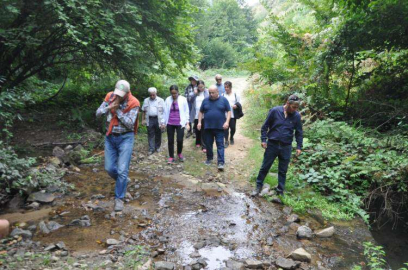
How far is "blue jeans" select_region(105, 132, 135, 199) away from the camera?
473 cm

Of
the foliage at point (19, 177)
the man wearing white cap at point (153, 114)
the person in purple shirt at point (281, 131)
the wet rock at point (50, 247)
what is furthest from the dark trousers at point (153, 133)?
the wet rock at point (50, 247)

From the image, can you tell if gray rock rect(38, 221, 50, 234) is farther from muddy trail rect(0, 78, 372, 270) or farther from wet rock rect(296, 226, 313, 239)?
wet rock rect(296, 226, 313, 239)

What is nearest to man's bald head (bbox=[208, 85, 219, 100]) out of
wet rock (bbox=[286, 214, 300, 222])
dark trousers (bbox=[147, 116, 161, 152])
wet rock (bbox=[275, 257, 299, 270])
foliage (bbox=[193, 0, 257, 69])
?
dark trousers (bbox=[147, 116, 161, 152])

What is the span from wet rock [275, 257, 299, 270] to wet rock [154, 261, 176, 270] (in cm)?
130

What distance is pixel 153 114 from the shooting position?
7.78 meters

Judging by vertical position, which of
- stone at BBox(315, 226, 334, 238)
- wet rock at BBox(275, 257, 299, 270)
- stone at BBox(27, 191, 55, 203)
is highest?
stone at BBox(27, 191, 55, 203)

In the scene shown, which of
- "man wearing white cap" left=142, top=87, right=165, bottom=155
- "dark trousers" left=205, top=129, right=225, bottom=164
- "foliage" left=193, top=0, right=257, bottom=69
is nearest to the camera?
"dark trousers" left=205, top=129, right=225, bottom=164

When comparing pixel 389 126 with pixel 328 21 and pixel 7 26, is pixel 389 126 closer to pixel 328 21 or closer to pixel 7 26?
pixel 328 21

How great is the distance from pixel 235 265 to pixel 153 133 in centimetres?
538

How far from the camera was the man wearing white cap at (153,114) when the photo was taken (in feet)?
25.1

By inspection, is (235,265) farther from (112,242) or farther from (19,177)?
(19,177)

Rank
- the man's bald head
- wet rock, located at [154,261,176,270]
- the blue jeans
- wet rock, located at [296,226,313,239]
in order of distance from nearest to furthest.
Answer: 1. wet rock, located at [154,261,176,270]
2. wet rock, located at [296,226,313,239]
3. the blue jeans
4. the man's bald head

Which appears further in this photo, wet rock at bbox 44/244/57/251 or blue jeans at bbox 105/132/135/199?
blue jeans at bbox 105/132/135/199

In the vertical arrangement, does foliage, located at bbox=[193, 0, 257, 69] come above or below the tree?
above
